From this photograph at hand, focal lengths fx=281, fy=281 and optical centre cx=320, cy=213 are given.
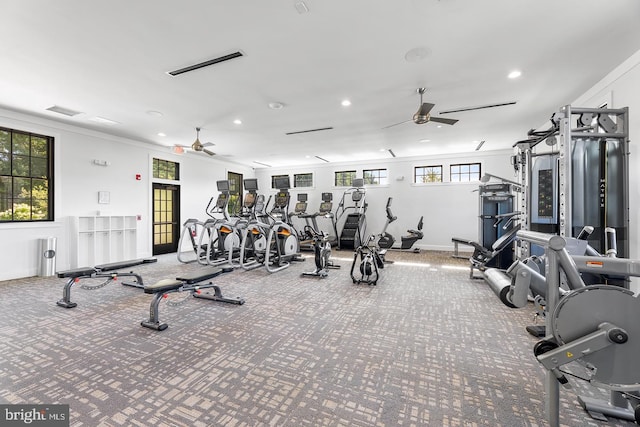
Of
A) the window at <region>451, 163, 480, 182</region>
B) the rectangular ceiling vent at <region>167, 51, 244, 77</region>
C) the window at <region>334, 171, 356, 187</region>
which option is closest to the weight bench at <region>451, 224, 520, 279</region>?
the window at <region>451, 163, 480, 182</region>

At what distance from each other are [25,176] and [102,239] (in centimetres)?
172

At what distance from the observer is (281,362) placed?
89.0 inches

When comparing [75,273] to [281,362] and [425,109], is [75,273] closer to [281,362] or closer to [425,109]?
[281,362]

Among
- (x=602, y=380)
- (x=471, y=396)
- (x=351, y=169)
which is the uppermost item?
(x=351, y=169)

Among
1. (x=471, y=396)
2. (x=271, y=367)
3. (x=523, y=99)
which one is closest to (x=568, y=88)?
(x=523, y=99)

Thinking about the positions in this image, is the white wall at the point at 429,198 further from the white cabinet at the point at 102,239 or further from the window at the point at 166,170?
the white cabinet at the point at 102,239

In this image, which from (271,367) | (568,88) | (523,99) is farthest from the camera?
(523,99)

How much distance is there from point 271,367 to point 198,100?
4.00m

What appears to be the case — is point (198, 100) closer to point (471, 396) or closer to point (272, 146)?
point (272, 146)

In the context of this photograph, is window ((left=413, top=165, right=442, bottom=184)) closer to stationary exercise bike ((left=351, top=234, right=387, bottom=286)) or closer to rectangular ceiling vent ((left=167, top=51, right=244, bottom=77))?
stationary exercise bike ((left=351, top=234, right=387, bottom=286))

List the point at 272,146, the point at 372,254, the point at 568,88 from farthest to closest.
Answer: the point at 272,146 < the point at 372,254 < the point at 568,88

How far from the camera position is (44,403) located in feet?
5.79

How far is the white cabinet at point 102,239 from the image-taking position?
5719mm

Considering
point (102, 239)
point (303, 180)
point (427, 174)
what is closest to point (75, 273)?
point (102, 239)
